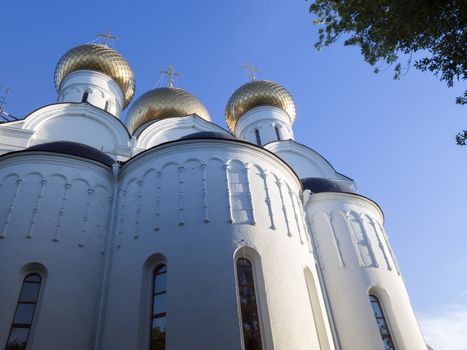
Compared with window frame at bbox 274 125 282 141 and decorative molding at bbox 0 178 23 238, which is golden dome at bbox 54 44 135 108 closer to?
window frame at bbox 274 125 282 141

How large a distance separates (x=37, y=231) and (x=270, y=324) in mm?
4593

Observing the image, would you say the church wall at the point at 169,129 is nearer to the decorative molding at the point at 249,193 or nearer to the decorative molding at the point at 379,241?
the decorative molding at the point at 249,193

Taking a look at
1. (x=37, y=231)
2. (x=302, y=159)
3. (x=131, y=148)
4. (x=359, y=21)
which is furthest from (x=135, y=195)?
(x=302, y=159)

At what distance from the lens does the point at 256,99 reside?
54.2ft

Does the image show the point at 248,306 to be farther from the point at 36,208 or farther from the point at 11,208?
the point at 11,208

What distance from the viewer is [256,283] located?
6559mm

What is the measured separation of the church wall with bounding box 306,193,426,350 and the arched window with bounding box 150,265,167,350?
13.2ft

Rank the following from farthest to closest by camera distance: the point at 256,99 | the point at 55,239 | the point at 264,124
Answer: the point at 256,99, the point at 264,124, the point at 55,239

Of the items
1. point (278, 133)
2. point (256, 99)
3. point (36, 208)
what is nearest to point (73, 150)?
point (36, 208)

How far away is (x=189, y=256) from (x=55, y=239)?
8.84 feet

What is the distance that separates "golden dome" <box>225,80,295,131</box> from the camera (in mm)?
16547

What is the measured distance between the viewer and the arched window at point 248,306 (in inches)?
232

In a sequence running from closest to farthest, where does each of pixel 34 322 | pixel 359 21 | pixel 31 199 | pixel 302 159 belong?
pixel 359 21 → pixel 34 322 → pixel 31 199 → pixel 302 159

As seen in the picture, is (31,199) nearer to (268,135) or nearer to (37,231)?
(37,231)
